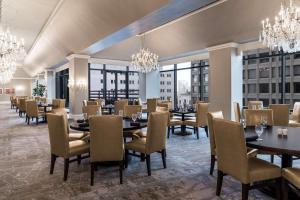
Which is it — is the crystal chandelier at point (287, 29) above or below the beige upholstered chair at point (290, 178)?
above

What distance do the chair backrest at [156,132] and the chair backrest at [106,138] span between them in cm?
50

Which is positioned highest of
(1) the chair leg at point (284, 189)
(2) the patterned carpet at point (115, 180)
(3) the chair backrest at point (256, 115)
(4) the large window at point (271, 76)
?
(4) the large window at point (271, 76)

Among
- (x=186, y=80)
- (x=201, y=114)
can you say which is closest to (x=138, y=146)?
(x=201, y=114)

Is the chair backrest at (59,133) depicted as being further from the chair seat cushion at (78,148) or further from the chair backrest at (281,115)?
the chair backrest at (281,115)

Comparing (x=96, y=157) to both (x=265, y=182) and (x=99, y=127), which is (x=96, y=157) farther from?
(x=265, y=182)

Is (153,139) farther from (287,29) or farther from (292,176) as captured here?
(287,29)

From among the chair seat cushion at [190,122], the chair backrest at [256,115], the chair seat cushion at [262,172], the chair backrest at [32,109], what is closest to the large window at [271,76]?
the chair seat cushion at [190,122]

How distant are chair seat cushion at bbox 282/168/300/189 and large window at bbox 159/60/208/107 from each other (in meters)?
7.44

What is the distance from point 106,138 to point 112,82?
10906 mm

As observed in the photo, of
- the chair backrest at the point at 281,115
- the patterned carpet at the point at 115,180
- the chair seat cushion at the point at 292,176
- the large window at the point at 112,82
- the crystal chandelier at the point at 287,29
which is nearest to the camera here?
the chair seat cushion at the point at 292,176

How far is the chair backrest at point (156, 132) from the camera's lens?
12.0ft

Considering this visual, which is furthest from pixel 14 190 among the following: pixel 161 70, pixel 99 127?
pixel 161 70

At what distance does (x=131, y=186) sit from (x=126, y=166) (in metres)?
0.82

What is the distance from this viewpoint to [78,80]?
10578 mm
